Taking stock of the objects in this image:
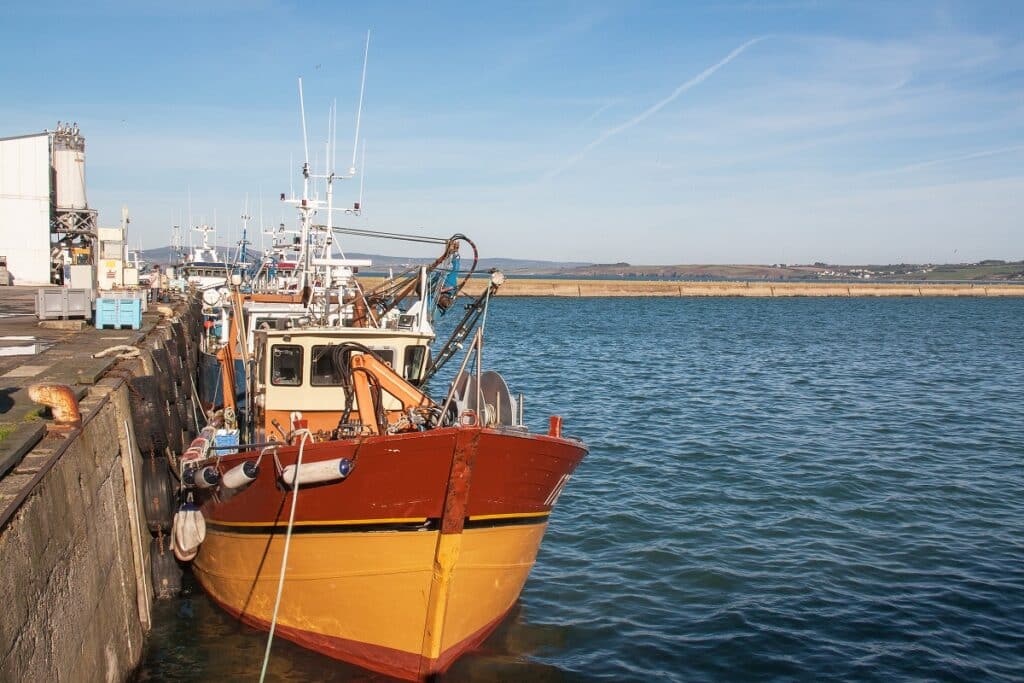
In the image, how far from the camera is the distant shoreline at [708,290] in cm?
11288

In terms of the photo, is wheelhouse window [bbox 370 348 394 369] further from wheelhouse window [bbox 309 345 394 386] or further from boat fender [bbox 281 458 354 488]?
boat fender [bbox 281 458 354 488]

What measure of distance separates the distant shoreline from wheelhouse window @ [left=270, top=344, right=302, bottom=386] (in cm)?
9348

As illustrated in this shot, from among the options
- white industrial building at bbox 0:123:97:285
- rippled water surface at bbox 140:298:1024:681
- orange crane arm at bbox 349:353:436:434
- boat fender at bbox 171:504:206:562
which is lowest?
rippled water surface at bbox 140:298:1024:681

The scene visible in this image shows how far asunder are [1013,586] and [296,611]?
924 centimetres

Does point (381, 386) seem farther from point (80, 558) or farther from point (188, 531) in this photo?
point (80, 558)

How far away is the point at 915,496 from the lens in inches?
633

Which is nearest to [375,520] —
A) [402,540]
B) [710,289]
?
[402,540]

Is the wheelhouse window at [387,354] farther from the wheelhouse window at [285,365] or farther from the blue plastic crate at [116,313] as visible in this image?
the blue plastic crate at [116,313]

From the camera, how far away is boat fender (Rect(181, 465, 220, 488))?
9.96m

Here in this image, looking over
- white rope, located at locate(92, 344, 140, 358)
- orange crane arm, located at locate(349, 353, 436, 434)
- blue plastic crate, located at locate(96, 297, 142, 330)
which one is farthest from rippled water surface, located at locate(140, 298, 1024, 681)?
blue plastic crate, located at locate(96, 297, 142, 330)

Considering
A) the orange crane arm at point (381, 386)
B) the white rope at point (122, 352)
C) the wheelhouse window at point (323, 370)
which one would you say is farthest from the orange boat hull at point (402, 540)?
the white rope at point (122, 352)

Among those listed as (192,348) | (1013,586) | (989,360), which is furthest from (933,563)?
(989,360)

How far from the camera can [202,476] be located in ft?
33.3

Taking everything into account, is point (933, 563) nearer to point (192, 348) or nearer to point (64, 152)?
point (192, 348)
